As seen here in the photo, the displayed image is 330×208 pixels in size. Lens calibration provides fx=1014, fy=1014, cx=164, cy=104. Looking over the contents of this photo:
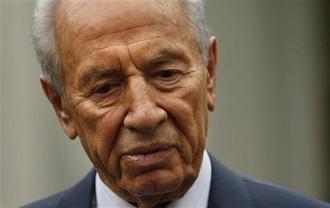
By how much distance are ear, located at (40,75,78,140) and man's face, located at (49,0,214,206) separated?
135 millimetres

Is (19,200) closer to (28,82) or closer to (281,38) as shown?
(28,82)

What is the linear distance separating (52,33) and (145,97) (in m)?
0.52

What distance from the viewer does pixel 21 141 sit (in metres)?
6.68

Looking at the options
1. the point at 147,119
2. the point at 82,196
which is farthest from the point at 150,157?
the point at 82,196

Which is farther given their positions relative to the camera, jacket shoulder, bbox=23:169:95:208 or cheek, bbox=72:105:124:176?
jacket shoulder, bbox=23:169:95:208

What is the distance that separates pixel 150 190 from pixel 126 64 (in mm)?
419

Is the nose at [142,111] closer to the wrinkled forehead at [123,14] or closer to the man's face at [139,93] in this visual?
the man's face at [139,93]

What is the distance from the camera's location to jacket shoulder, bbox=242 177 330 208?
352cm

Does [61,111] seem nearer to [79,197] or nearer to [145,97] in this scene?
[79,197]

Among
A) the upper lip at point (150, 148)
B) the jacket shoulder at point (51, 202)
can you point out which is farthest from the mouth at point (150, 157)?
the jacket shoulder at point (51, 202)

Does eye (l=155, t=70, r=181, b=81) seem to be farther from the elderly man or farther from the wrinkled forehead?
the wrinkled forehead

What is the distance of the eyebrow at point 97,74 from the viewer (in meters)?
3.35

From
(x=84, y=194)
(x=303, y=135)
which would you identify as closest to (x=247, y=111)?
(x=303, y=135)

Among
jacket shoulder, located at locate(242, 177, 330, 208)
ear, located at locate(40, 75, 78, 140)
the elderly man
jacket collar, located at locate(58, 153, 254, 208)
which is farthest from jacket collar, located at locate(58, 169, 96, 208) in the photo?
jacket shoulder, located at locate(242, 177, 330, 208)
